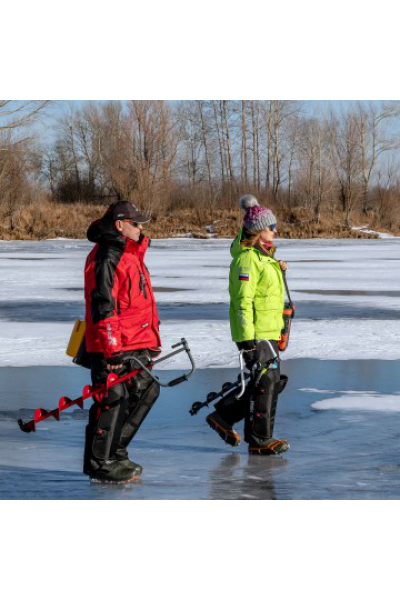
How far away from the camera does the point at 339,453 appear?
216 inches

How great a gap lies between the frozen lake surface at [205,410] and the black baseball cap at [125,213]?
1.35 meters

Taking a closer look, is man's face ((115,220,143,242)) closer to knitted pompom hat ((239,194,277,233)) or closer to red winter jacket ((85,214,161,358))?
red winter jacket ((85,214,161,358))

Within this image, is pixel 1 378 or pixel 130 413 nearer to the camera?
pixel 130 413

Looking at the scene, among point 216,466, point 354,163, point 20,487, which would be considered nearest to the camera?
point 20,487

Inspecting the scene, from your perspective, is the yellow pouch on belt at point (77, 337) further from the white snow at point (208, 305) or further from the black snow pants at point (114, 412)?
the white snow at point (208, 305)

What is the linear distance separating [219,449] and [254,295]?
98 cm

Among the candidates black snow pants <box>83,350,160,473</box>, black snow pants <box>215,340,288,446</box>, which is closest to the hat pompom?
black snow pants <box>215,340,288,446</box>

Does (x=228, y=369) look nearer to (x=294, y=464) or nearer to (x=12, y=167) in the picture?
(x=294, y=464)

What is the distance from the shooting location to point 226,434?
18.5ft

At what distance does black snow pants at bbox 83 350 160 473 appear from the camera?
479 cm

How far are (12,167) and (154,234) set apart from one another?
6217mm

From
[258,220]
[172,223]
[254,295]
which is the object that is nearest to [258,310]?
[254,295]

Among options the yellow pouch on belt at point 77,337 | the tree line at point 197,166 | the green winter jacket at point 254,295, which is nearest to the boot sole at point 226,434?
the green winter jacket at point 254,295

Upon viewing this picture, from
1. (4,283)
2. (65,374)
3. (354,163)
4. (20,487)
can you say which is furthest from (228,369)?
(354,163)
